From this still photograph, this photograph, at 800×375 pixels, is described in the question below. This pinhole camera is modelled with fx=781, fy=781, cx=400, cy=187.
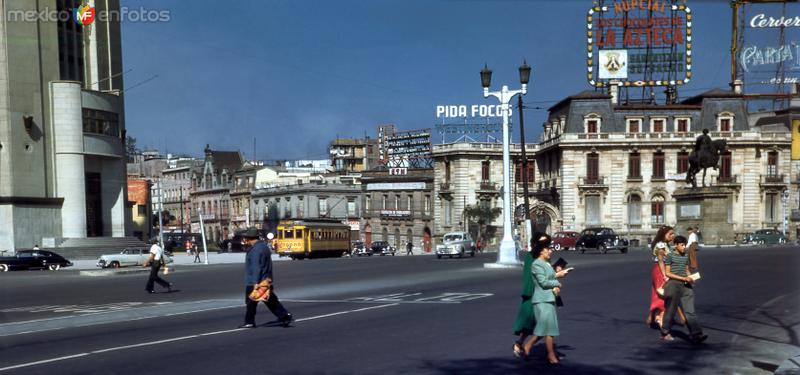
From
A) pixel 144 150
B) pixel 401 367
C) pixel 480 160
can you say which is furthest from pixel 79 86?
pixel 144 150

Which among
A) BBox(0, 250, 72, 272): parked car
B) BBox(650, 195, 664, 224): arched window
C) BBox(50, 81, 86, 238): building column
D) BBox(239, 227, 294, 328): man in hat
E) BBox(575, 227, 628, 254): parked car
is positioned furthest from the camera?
BBox(650, 195, 664, 224): arched window

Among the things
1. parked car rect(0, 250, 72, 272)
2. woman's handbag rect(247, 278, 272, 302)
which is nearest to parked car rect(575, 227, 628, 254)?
parked car rect(0, 250, 72, 272)

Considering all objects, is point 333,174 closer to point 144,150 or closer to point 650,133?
point 650,133

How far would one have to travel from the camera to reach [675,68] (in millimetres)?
76062

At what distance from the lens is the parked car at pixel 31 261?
145 feet

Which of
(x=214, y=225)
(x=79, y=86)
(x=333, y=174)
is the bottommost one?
(x=214, y=225)

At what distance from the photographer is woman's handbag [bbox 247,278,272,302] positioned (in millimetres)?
13398

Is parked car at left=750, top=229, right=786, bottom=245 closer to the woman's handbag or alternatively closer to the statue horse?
the statue horse

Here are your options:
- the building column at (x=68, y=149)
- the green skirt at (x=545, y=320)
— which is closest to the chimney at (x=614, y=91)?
the building column at (x=68, y=149)

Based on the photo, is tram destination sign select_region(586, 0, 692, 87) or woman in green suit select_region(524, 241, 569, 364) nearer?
woman in green suit select_region(524, 241, 569, 364)

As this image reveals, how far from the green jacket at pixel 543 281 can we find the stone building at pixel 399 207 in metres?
76.3

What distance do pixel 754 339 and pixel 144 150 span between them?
169 m

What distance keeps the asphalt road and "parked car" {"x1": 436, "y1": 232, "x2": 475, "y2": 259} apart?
26137mm

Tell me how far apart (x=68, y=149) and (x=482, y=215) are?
131 ft
